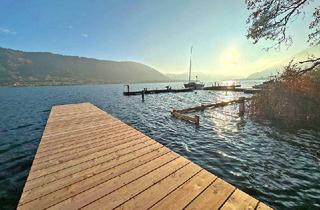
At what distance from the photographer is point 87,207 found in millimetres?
3846

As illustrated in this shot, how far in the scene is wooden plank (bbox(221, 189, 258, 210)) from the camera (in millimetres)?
3830

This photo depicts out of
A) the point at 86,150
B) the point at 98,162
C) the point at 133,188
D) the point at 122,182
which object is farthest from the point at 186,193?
the point at 86,150

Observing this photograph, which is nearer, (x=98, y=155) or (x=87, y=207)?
(x=87, y=207)

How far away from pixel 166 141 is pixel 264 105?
11.9m

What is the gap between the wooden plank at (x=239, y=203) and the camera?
151 inches

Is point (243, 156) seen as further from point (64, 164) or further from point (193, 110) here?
point (193, 110)

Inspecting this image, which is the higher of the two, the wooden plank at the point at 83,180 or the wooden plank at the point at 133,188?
the wooden plank at the point at 133,188

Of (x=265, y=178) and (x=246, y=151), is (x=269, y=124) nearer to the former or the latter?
(x=246, y=151)

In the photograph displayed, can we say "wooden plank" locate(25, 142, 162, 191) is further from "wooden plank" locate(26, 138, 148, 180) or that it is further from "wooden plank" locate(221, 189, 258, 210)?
"wooden plank" locate(221, 189, 258, 210)

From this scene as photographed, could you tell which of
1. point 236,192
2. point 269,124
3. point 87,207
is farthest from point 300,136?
point 87,207

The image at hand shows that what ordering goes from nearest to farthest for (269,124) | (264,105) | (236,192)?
(236,192), (269,124), (264,105)

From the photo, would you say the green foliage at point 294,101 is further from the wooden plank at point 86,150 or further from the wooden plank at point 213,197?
the wooden plank at point 213,197

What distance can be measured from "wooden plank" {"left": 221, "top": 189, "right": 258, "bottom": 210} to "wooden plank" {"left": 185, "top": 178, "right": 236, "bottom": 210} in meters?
0.10

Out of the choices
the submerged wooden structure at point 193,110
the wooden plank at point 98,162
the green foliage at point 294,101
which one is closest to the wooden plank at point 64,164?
the wooden plank at point 98,162
